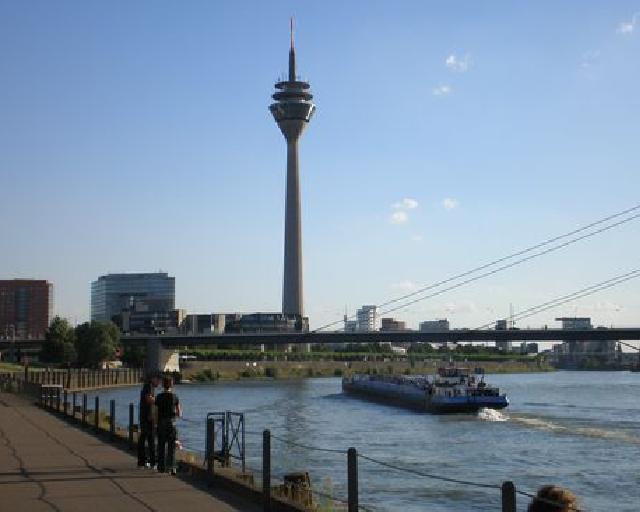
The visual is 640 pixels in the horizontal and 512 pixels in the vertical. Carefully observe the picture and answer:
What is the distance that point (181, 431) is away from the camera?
47.8 m

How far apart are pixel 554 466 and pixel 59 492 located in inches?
1036

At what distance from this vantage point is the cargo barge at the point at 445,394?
79.8 meters

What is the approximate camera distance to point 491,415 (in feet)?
243

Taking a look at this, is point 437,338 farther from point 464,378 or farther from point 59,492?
point 59,492

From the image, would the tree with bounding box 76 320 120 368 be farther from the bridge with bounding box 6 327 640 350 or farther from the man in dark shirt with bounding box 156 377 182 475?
the man in dark shirt with bounding box 156 377 182 475

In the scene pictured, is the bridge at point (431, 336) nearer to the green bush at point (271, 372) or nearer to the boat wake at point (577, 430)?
the green bush at point (271, 372)

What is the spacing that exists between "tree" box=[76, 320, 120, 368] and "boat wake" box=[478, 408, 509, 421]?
78805 mm

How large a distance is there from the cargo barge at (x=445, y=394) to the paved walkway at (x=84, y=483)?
55522mm

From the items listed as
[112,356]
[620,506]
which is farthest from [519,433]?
[112,356]

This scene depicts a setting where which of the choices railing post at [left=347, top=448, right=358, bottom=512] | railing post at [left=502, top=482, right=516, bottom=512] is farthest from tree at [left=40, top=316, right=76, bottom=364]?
railing post at [left=502, top=482, right=516, bottom=512]

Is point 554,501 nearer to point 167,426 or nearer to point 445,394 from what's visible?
point 167,426

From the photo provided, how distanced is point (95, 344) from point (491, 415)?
276 feet

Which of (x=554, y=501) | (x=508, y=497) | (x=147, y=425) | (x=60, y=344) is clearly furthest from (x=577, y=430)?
(x=60, y=344)

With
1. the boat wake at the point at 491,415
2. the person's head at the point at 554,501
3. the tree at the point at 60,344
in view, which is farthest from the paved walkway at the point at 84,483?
the tree at the point at 60,344
